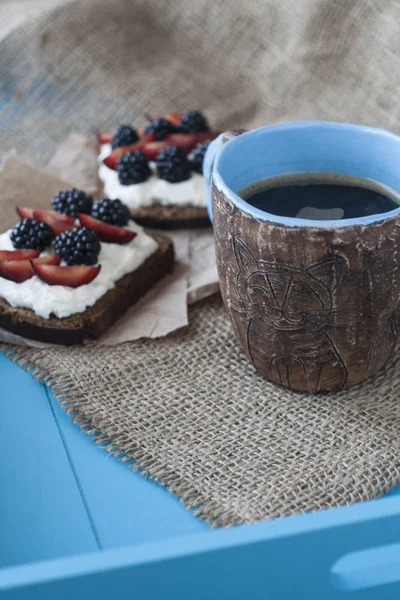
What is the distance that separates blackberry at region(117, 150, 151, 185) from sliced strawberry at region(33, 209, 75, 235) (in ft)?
0.69

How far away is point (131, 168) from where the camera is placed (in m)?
1.53

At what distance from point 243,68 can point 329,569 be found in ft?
4.65

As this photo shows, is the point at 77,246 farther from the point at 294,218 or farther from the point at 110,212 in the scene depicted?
the point at 294,218

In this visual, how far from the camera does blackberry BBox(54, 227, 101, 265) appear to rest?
49.3 inches

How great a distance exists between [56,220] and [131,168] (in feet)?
0.78

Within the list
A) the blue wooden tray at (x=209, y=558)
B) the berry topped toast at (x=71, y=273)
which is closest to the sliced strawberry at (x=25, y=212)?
the berry topped toast at (x=71, y=273)

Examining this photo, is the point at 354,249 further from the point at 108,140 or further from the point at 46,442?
the point at 108,140

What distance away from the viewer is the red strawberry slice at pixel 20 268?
1253mm

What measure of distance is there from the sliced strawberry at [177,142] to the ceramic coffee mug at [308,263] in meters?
0.42

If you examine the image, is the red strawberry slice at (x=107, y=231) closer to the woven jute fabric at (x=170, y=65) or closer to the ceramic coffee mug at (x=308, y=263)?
the ceramic coffee mug at (x=308, y=263)

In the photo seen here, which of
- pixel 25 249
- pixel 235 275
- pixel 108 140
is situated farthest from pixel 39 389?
pixel 108 140

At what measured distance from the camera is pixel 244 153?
110 cm

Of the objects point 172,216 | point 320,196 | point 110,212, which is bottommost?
point 172,216

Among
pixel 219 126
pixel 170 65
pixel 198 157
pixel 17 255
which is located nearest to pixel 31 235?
pixel 17 255
